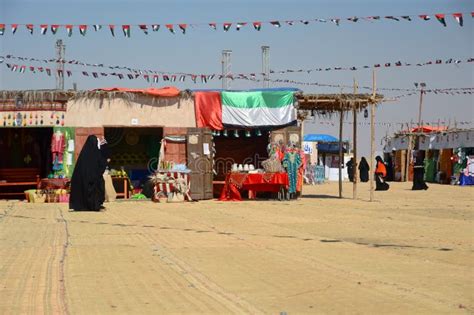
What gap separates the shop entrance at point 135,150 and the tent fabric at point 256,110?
3.29 meters

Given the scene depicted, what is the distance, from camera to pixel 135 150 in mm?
27719

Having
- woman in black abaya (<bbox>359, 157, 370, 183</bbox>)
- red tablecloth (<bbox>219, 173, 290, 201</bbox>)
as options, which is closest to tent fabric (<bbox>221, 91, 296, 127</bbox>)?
red tablecloth (<bbox>219, 173, 290, 201</bbox>)

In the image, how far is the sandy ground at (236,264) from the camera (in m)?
6.66

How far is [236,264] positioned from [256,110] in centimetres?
1579

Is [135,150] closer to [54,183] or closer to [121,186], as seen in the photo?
[121,186]

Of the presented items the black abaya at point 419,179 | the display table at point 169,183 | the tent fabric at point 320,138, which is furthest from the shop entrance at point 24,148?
the tent fabric at point 320,138

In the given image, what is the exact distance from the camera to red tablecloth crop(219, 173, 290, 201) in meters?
23.5

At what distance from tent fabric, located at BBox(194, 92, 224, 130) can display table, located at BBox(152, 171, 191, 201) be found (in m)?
1.64

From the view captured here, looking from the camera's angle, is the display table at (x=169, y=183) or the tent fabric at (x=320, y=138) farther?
the tent fabric at (x=320, y=138)

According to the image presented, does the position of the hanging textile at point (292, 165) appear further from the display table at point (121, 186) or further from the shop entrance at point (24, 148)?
the shop entrance at point (24, 148)

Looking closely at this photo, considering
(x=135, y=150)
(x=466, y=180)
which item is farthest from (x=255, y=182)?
(x=466, y=180)

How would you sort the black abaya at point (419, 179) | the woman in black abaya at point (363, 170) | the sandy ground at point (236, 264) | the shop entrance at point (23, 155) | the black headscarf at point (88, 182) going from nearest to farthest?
the sandy ground at point (236, 264), the black headscarf at point (88, 182), the shop entrance at point (23, 155), the black abaya at point (419, 179), the woman in black abaya at point (363, 170)

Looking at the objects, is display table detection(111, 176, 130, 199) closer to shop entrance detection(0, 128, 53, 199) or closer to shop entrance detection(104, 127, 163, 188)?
shop entrance detection(104, 127, 163, 188)

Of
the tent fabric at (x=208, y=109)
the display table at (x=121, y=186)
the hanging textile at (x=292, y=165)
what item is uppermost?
the tent fabric at (x=208, y=109)
